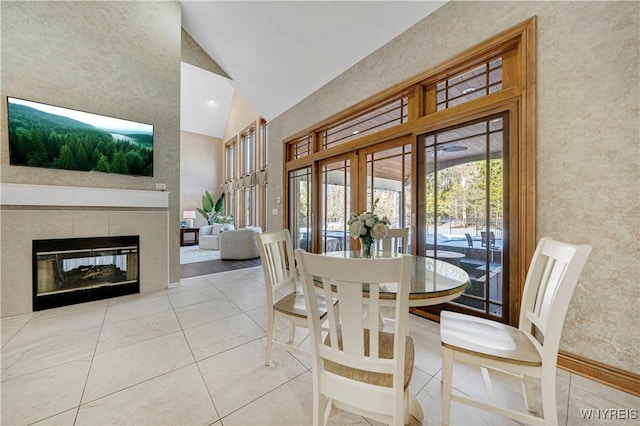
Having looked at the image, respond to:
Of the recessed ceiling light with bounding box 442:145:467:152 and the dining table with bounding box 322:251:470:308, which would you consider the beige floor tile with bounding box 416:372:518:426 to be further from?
the recessed ceiling light with bounding box 442:145:467:152

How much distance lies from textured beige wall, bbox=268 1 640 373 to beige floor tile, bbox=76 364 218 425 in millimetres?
2500

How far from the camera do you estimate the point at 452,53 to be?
2.32m

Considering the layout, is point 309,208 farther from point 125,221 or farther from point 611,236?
point 611,236

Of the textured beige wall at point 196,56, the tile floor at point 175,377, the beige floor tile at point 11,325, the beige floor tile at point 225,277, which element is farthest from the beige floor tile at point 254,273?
the textured beige wall at point 196,56

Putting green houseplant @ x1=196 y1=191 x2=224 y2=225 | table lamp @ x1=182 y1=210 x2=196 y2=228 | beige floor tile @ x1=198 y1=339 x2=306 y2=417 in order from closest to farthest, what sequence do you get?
beige floor tile @ x1=198 y1=339 x2=306 y2=417 < table lamp @ x1=182 y1=210 x2=196 y2=228 < green houseplant @ x1=196 y1=191 x2=224 y2=225

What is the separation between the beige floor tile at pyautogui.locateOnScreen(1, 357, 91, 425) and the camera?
1325mm

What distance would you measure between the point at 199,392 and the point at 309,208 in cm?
328

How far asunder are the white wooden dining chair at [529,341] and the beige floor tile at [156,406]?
1.35 metres

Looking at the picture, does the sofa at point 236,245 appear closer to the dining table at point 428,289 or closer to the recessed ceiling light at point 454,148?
the recessed ceiling light at point 454,148

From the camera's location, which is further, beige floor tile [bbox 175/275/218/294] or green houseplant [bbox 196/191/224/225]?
green houseplant [bbox 196/191/224/225]

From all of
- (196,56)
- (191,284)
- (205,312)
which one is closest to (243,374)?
(205,312)

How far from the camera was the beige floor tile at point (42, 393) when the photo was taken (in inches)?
52.2

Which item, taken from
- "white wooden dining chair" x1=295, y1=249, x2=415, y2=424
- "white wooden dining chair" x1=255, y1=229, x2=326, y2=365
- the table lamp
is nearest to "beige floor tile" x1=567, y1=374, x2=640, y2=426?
"white wooden dining chair" x1=295, y1=249, x2=415, y2=424

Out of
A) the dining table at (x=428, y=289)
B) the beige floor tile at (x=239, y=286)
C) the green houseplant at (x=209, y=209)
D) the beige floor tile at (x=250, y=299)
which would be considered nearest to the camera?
the dining table at (x=428, y=289)
